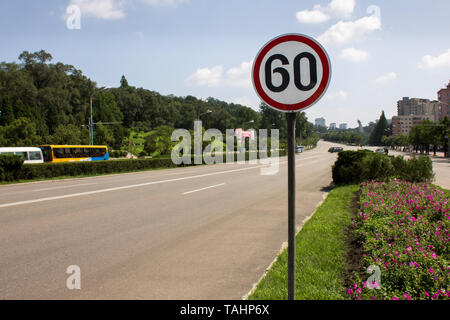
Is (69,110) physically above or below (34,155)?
above

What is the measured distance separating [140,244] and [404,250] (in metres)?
4.57

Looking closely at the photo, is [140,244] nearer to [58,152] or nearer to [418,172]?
[418,172]

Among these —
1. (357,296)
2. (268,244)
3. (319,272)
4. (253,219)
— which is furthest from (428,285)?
(253,219)

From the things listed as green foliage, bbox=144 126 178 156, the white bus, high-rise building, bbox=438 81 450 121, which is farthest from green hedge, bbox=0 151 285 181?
high-rise building, bbox=438 81 450 121

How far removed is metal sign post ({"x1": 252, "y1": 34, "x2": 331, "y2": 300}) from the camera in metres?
2.69

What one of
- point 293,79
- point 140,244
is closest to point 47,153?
point 140,244

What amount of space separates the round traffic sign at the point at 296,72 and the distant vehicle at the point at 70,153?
37.9 meters

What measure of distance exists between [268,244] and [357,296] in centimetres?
304

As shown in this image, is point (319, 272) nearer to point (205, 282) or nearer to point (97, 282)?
point (205, 282)

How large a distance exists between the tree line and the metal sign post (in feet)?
139

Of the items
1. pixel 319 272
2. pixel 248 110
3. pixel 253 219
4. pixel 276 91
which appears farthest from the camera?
pixel 248 110

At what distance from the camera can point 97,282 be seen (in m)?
4.66

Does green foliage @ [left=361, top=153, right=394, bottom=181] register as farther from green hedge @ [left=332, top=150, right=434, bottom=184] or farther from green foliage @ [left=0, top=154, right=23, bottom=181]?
green foliage @ [left=0, top=154, right=23, bottom=181]

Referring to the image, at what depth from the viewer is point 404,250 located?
462 cm
